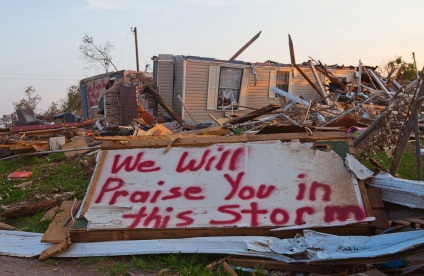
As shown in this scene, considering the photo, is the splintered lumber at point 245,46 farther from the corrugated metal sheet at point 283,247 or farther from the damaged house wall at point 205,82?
the corrugated metal sheet at point 283,247

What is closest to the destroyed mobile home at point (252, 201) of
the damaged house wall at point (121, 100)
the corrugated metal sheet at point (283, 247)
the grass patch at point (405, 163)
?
the corrugated metal sheet at point (283, 247)

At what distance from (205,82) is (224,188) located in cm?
1256

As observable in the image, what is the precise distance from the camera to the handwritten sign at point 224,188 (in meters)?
4.19

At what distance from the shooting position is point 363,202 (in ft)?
13.6

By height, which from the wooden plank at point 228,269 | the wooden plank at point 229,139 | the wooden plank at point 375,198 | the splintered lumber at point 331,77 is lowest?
the wooden plank at point 228,269

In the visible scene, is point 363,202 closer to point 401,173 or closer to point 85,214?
point 85,214

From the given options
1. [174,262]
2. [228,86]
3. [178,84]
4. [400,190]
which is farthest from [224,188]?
[228,86]

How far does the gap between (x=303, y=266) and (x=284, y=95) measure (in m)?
8.81

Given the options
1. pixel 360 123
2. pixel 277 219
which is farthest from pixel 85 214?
pixel 360 123

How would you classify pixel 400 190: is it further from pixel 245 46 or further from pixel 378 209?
pixel 245 46

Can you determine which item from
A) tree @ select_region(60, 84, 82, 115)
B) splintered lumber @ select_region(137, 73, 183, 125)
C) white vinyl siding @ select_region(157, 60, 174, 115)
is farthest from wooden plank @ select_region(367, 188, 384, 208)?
tree @ select_region(60, 84, 82, 115)

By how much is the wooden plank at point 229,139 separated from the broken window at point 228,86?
1216 centimetres

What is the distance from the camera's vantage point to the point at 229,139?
4.86m

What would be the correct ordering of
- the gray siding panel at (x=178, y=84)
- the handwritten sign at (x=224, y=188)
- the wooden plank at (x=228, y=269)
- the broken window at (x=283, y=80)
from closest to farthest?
the wooden plank at (x=228, y=269), the handwritten sign at (x=224, y=188), the gray siding panel at (x=178, y=84), the broken window at (x=283, y=80)
